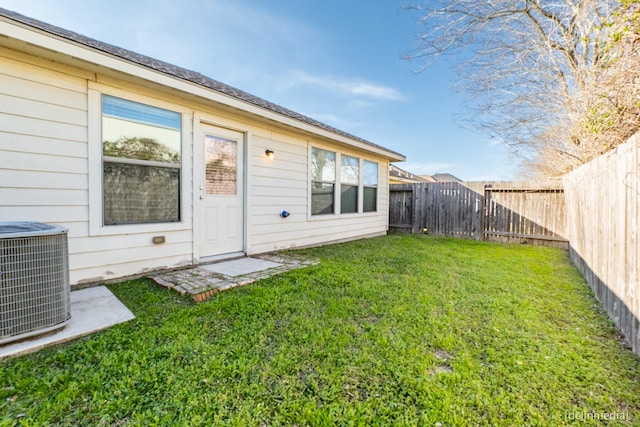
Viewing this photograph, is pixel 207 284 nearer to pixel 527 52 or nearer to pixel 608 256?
pixel 608 256

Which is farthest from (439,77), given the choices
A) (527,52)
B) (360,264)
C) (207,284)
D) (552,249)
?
(207,284)

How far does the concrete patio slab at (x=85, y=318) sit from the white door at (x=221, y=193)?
58.8 inches

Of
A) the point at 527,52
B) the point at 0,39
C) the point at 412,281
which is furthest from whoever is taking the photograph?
the point at 527,52

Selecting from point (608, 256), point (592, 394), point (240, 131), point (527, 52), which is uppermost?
point (527, 52)

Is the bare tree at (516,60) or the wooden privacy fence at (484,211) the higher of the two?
the bare tree at (516,60)

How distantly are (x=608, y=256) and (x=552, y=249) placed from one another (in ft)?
16.3

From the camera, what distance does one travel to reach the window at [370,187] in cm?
801

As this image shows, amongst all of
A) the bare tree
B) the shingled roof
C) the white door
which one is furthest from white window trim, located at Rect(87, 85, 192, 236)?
the bare tree

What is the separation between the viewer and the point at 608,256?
9.31 feet

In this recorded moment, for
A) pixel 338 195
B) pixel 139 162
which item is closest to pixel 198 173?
pixel 139 162

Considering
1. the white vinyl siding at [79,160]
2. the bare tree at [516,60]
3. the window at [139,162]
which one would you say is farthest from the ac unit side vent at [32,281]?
the bare tree at [516,60]

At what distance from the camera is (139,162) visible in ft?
11.5

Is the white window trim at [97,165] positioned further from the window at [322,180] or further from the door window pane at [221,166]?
the window at [322,180]

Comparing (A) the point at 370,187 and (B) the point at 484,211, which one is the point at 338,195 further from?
(B) the point at 484,211
